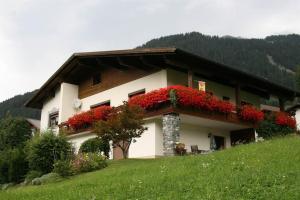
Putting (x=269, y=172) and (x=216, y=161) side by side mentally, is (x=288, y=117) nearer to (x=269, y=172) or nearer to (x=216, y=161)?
(x=216, y=161)

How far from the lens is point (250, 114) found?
27.0m

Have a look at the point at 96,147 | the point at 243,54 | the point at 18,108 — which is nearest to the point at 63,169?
the point at 96,147

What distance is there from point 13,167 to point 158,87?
834cm

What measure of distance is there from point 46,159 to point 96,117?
5.10m

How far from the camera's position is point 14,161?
79.9ft

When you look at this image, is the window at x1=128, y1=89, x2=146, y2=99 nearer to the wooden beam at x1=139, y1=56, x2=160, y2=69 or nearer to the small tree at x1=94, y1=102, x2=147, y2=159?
the wooden beam at x1=139, y1=56, x2=160, y2=69

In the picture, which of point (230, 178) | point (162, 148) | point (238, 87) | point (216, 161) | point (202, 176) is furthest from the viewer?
point (238, 87)

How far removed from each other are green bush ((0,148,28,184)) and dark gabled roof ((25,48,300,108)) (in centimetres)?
728

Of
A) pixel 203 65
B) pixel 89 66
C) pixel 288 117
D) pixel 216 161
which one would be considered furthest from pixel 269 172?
pixel 89 66

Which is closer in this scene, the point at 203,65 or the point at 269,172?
the point at 269,172

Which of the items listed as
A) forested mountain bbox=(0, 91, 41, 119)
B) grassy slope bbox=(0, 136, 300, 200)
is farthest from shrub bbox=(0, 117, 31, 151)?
forested mountain bbox=(0, 91, 41, 119)

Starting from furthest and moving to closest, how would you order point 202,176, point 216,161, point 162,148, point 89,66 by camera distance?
1. point 89,66
2. point 162,148
3. point 216,161
4. point 202,176

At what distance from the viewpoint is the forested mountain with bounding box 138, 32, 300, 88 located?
86.1 m

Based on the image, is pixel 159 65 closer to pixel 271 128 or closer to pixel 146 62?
pixel 146 62
